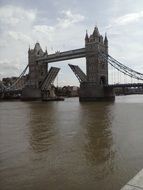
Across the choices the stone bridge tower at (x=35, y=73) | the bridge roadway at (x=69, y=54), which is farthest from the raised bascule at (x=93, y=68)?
the stone bridge tower at (x=35, y=73)

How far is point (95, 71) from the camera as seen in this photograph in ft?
204

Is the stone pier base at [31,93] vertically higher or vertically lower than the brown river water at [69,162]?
higher

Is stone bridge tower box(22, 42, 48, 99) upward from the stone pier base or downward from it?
upward

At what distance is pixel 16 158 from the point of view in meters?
8.51

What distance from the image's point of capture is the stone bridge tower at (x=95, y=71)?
192ft

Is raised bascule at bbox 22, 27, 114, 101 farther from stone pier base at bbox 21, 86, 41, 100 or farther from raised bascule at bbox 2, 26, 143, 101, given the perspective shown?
stone pier base at bbox 21, 86, 41, 100

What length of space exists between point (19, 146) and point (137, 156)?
4198mm

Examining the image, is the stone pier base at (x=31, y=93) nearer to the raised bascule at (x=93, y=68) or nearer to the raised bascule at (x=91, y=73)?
the raised bascule at (x=91, y=73)

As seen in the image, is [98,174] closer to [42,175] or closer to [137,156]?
[42,175]

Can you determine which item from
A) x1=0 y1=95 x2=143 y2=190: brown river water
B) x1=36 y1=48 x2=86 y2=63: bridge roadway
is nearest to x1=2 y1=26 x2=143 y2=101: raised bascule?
x1=36 y1=48 x2=86 y2=63: bridge roadway

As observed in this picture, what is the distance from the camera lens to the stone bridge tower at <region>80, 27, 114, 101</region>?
58478mm

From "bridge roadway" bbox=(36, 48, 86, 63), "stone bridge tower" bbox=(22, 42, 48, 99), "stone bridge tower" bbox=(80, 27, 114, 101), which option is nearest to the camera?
"stone bridge tower" bbox=(80, 27, 114, 101)

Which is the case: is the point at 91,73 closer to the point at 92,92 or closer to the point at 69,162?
the point at 92,92

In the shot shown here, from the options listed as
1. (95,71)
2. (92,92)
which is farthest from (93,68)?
(92,92)
